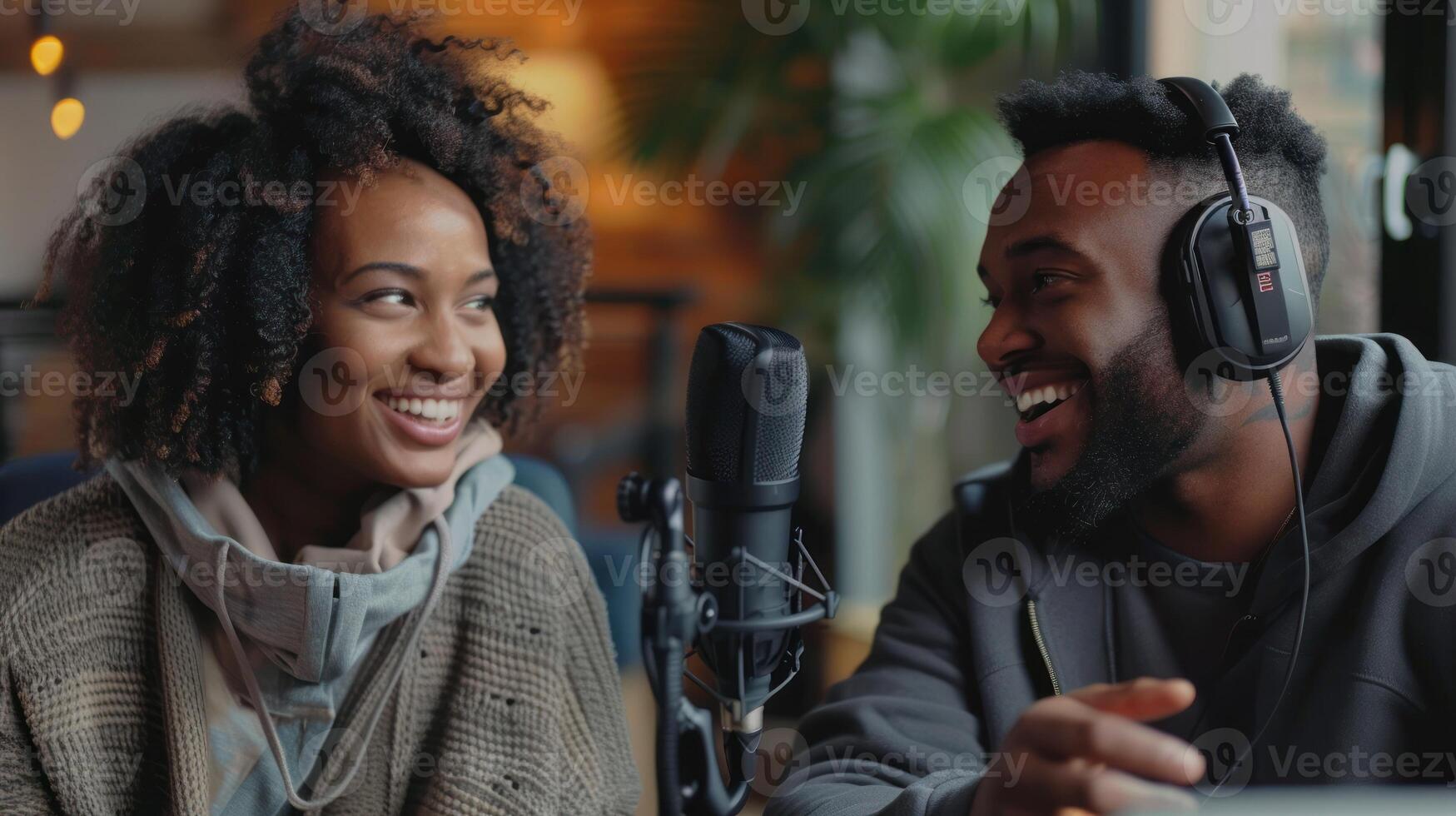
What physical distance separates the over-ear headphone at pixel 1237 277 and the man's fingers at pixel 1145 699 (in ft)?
1.10

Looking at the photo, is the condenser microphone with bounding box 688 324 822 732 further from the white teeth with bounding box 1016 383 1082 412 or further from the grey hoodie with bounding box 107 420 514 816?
the grey hoodie with bounding box 107 420 514 816

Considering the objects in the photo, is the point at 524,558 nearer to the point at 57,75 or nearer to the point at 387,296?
the point at 387,296

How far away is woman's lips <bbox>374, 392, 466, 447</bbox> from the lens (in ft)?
3.66

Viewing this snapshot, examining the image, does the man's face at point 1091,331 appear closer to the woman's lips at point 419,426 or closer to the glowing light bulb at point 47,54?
the woman's lips at point 419,426

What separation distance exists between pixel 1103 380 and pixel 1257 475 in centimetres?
17

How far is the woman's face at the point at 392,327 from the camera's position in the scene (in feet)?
3.63

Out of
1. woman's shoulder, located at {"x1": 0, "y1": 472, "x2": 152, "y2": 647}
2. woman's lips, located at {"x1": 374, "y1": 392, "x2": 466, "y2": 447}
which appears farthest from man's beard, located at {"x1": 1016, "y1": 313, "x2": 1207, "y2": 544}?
woman's shoulder, located at {"x1": 0, "y1": 472, "x2": 152, "y2": 647}

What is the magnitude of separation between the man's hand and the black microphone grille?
0.22 meters

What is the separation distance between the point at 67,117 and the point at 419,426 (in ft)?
6.66

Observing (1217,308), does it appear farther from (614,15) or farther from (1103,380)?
(614,15)

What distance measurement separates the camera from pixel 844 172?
226cm

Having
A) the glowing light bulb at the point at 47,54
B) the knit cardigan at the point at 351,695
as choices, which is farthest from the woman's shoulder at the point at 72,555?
the glowing light bulb at the point at 47,54

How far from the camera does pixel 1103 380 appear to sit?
98 centimetres

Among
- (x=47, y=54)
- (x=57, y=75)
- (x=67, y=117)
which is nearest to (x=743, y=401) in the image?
(x=67, y=117)
